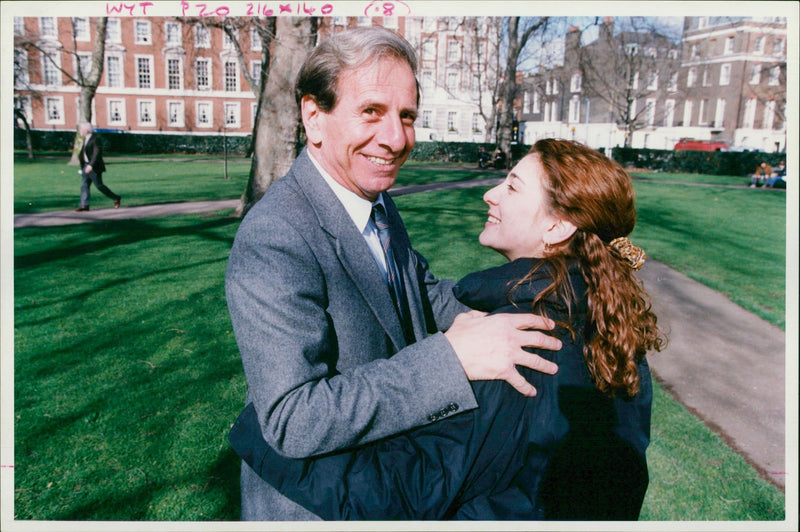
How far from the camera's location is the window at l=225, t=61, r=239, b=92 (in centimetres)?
3424

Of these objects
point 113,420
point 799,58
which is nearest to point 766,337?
point 799,58

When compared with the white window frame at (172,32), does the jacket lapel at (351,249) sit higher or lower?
lower

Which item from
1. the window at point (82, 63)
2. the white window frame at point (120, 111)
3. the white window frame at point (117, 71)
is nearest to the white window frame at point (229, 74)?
the white window frame at point (117, 71)

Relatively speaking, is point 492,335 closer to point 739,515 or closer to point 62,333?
point 739,515

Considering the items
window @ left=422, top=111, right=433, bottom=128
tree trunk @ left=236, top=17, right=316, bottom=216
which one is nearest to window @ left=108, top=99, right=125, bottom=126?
window @ left=422, top=111, right=433, bottom=128

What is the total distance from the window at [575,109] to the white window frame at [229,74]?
19.0 metres

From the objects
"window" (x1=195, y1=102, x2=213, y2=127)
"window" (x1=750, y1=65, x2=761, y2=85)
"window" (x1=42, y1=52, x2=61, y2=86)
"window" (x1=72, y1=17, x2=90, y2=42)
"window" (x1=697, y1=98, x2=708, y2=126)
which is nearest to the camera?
"window" (x1=72, y1=17, x2=90, y2=42)

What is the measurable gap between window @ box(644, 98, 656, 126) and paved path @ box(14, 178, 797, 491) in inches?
1275

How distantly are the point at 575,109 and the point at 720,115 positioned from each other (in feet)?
25.1

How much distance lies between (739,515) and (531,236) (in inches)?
98.9

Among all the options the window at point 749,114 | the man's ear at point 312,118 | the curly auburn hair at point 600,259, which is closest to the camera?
the curly auburn hair at point 600,259

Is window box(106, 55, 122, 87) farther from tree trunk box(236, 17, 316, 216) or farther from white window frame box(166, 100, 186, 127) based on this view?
tree trunk box(236, 17, 316, 216)

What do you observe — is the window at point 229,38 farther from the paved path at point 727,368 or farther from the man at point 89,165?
the paved path at point 727,368

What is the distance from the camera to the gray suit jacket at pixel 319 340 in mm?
1222
